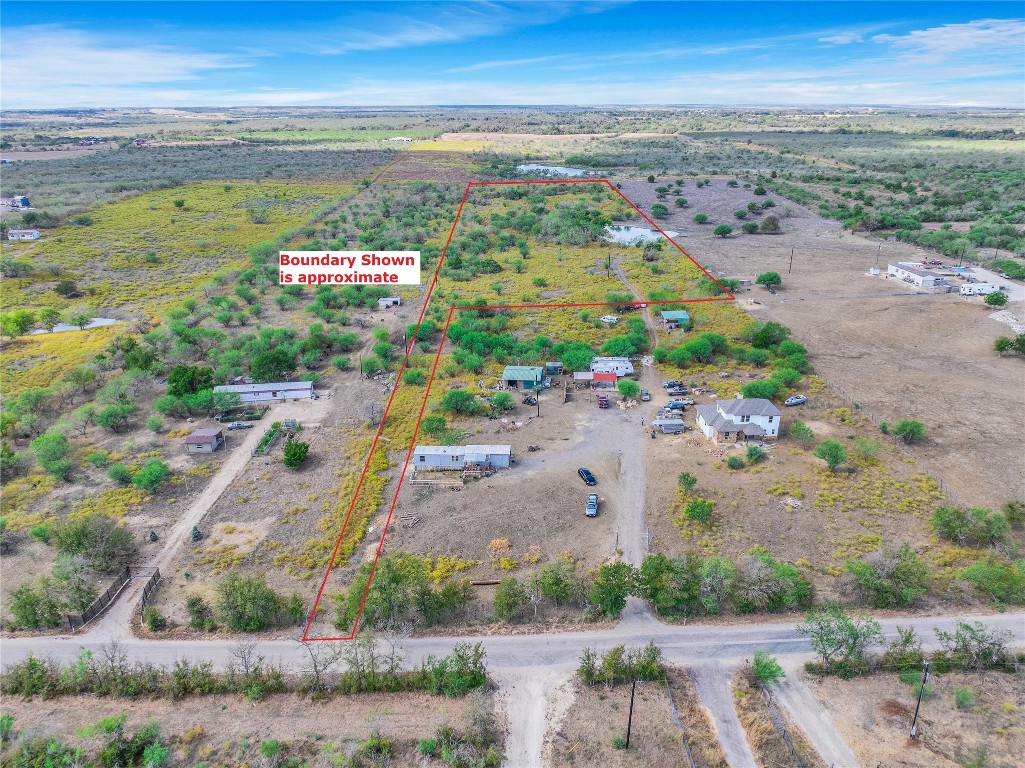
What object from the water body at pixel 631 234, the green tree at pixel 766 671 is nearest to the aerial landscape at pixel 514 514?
the green tree at pixel 766 671

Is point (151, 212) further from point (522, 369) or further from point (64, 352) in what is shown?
point (522, 369)

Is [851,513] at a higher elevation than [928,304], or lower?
lower

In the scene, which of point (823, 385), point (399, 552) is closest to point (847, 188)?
point (823, 385)

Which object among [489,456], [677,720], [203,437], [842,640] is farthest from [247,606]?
[842,640]

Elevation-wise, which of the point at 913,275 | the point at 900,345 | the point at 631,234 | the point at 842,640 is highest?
the point at 631,234

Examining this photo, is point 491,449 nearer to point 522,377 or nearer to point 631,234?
point 522,377
